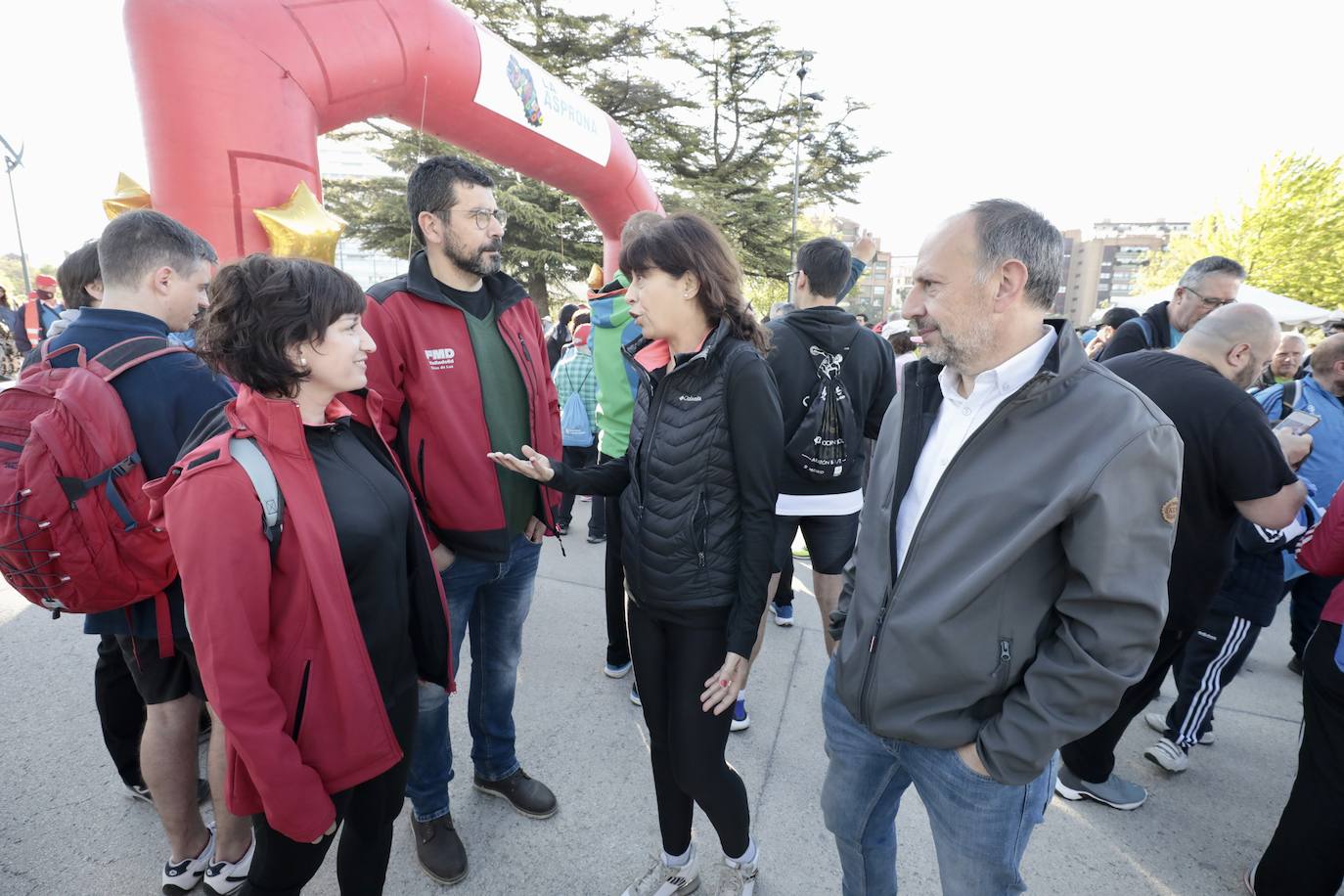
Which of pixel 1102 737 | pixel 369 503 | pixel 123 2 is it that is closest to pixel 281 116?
pixel 123 2

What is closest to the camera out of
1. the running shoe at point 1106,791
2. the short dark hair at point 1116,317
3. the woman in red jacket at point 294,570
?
the woman in red jacket at point 294,570

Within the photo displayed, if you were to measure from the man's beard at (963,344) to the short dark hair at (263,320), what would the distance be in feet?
4.66

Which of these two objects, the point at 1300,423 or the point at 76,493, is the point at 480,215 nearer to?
the point at 76,493

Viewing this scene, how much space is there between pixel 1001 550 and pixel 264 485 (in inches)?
60.4

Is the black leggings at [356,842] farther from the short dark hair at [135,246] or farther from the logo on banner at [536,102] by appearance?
the logo on banner at [536,102]

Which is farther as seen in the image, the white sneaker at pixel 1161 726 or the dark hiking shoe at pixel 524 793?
the white sneaker at pixel 1161 726

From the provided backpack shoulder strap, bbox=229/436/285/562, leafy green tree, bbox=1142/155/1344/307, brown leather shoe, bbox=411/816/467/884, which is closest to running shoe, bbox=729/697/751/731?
brown leather shoe, bbox=411/816/467/884

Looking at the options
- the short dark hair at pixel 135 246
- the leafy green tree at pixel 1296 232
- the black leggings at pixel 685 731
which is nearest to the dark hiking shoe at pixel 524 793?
the black leggings at pixel 685 731

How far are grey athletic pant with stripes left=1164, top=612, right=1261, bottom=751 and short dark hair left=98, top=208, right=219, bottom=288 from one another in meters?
4.29

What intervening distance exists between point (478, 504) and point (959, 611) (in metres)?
1.53

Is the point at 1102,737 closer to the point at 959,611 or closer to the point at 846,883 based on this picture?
the point at 846,883

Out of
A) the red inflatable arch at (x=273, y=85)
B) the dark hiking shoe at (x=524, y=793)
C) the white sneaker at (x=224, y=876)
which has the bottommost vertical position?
the dark hiking shoe at (x=524, y=793)

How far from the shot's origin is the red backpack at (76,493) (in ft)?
5.43

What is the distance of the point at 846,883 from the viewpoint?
177 centimetres
